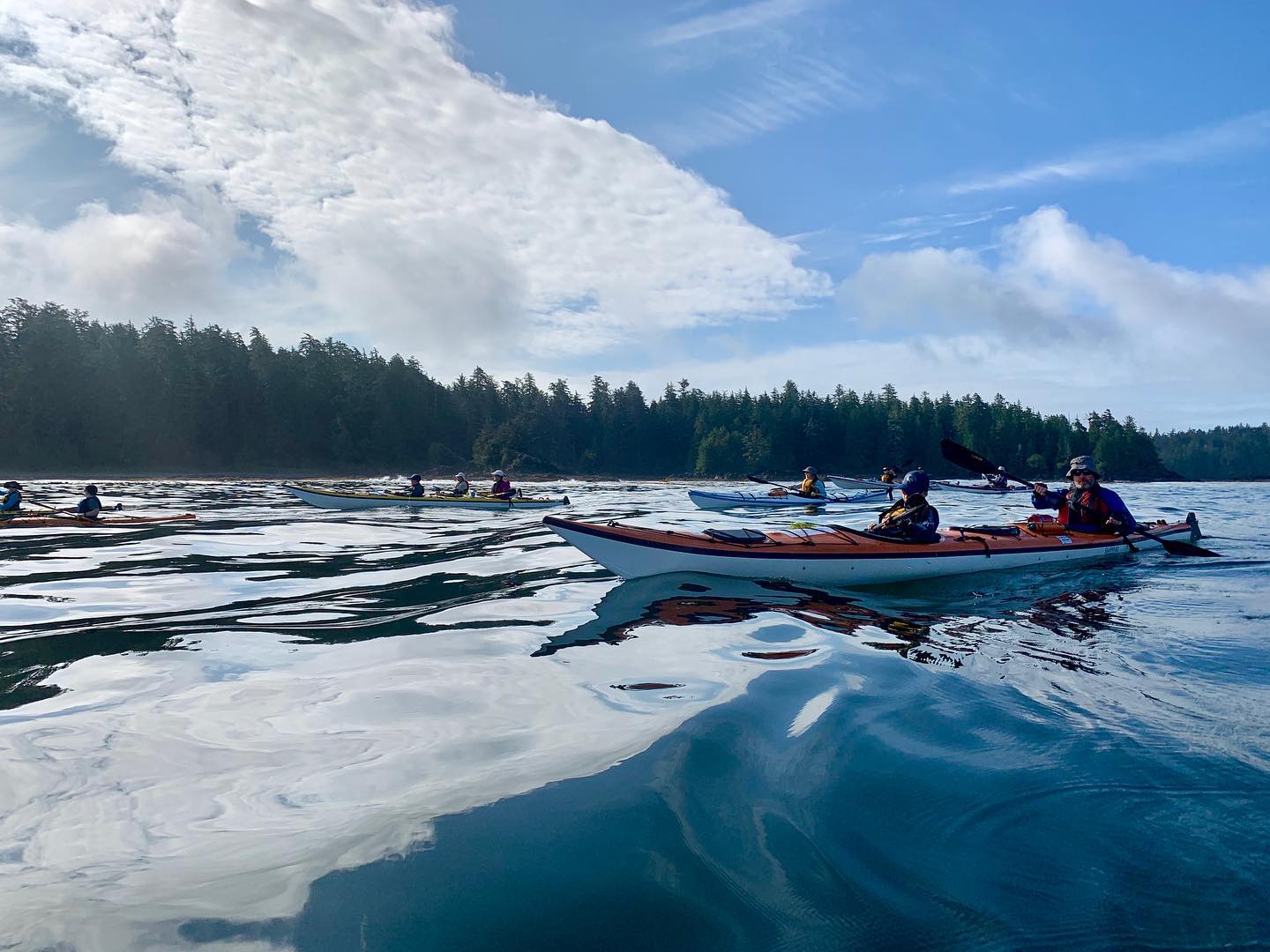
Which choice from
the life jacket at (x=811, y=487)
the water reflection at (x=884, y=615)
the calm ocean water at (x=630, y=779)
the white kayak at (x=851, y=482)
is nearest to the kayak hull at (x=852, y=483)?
the white kayak at (x=851, y=482)

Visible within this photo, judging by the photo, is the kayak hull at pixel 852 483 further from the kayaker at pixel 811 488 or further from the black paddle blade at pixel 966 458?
the black paddle blade at pixel 966 458

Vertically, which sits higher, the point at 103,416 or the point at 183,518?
the point at 103,416

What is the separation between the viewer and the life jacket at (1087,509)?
488 inches

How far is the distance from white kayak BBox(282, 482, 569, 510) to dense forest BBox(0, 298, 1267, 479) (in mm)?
58108

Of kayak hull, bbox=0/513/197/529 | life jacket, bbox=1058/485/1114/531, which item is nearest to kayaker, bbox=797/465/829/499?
life jacket, bbox=1058/485/1114/531

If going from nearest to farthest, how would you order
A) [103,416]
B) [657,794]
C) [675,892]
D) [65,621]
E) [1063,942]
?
[1063,942] < [675,892] < [657,794] < [65,621] < [103,416]

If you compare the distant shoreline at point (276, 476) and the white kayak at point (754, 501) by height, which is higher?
the white kayak at point (754, 501)

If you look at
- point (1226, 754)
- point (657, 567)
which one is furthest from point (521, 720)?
point (657, 567)

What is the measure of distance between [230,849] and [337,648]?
11.3 ft

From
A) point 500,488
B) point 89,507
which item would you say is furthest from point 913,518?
point 89,507

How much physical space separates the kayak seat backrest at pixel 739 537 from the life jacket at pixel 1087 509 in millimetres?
6669

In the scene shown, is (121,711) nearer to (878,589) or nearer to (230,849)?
(230,849)

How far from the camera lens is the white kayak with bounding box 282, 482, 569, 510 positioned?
2394cm

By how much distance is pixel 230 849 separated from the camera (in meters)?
2.92
